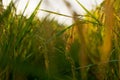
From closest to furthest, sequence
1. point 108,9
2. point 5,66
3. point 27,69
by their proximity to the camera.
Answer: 1. point 108,9
2. point 27,69
3. point 5,66

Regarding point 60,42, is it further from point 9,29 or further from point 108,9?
point 108,9

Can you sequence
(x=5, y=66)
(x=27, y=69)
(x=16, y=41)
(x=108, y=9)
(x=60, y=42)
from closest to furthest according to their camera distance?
1. (x=108, y=9)
2. (x=27, y=69)
3. (x=5, y=66)
4. (x=16, y=41)
5. (x=60, y=42)

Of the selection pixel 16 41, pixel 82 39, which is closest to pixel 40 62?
→ pixel 16 41

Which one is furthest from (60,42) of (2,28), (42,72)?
(42,72)

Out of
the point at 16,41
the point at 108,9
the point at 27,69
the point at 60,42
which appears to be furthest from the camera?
the point at 60,42

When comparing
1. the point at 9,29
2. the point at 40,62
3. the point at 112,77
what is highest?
the point at 9,29

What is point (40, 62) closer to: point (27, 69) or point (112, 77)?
point (112, 77)

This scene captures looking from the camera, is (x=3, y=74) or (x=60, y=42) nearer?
(x=3, y=74)

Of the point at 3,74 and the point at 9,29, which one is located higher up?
the point at 9,29

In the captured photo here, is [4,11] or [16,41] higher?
[4,11]
